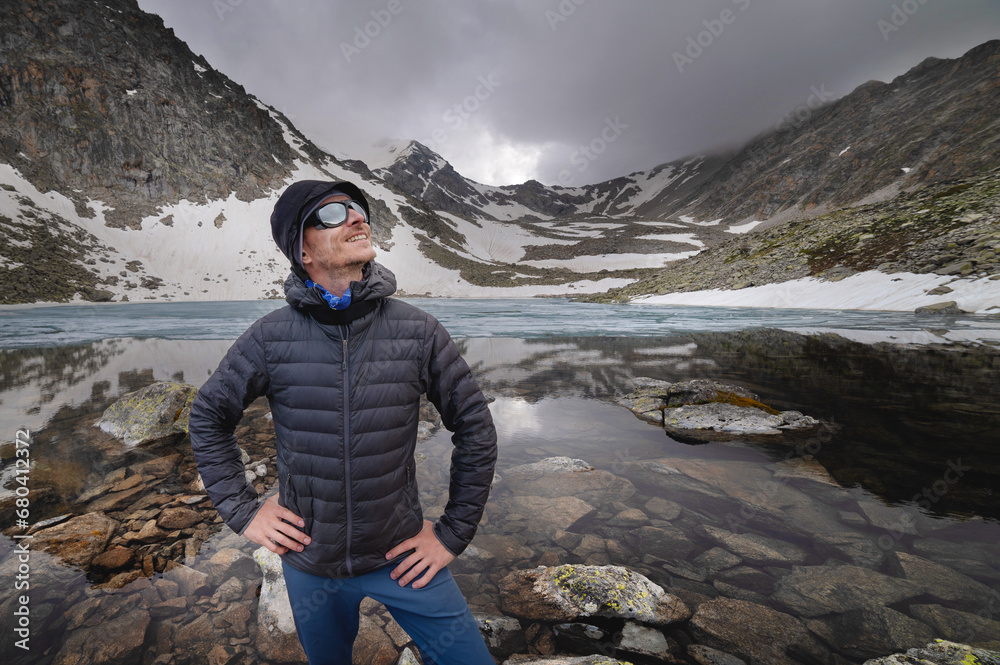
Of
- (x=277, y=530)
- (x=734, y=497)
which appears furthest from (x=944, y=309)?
(x=277, y=530)

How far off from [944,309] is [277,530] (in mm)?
29103

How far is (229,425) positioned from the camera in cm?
202

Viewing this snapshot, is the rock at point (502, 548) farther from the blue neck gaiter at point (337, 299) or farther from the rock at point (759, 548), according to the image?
the blue neck gaiter at point (337, 299)

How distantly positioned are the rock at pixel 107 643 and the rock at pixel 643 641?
3.34 m

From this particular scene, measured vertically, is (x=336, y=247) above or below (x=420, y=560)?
above

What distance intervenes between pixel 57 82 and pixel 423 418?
288 ft

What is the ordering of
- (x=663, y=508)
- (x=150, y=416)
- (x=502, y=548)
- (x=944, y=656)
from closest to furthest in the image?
→ (x=944, y=656) < (x=502, y=548) < (x=663, y=508) < (x=150, y=416)

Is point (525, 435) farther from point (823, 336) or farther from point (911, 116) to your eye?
point (911, 116)

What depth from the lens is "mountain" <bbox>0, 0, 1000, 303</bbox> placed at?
4759 centimetres

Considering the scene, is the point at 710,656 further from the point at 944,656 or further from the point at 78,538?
the point at 78,538

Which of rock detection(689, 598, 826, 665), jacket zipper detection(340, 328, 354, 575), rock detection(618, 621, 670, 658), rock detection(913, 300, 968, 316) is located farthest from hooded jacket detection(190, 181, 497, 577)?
rock detection(913, 300, 968, 316)

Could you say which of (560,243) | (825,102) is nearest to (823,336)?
(560,243)

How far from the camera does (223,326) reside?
71.9ft

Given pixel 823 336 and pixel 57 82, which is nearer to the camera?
pixel 823 336
